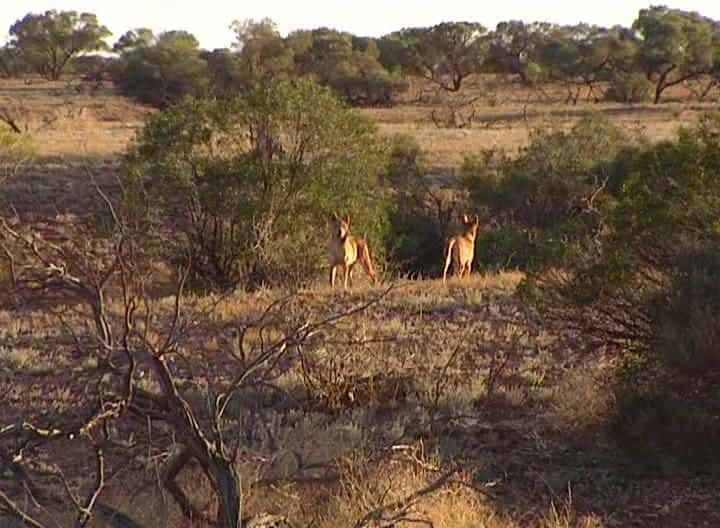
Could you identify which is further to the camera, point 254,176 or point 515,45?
point 515,45

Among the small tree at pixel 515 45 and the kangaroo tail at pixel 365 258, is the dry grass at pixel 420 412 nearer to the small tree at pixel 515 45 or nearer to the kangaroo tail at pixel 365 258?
the kangaroo tail at pixel 365 258

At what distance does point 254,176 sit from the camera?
21406 millimetres

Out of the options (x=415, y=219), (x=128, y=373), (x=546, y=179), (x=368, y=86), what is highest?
(x=128, y=373)

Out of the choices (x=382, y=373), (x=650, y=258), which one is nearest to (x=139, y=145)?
(x=382, y=373)

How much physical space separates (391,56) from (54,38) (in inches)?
979

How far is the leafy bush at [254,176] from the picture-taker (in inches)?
832

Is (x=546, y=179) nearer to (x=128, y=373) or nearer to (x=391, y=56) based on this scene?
(x=128, y=373)

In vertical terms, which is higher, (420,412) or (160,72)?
(420,412)

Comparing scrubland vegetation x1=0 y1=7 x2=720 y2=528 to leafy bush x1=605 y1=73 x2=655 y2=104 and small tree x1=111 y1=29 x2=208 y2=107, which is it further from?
leafy bush x1=605 y1=73 x2=655 y2=104

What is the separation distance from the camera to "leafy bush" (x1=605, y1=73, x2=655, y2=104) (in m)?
65.8

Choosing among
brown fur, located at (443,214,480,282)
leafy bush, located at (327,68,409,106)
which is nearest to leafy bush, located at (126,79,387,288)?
brown fur, located at (443,214,480,282)

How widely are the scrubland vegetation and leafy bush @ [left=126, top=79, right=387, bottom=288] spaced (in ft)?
0.17

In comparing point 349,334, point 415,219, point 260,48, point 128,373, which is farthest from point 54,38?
point 128,373

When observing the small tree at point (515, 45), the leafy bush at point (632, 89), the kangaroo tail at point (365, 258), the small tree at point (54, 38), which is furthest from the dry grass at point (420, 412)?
the small tree at point (54, 38)
